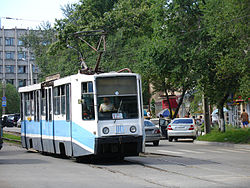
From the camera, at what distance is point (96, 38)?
44188 millimetres

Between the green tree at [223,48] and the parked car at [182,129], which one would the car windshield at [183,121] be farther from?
the green tree at [223,48]

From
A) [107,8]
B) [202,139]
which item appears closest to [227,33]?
[202,139]

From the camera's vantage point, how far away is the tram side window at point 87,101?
1664 centimetres

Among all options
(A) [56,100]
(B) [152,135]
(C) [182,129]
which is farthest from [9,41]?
(A) [56,100]

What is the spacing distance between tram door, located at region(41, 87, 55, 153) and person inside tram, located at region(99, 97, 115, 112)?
3652 mm

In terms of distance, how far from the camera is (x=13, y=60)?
120 metres

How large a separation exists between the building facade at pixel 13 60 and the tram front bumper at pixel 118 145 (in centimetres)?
10270

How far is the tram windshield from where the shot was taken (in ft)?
54.2

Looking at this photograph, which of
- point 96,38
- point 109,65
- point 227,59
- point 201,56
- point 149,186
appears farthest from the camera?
point 109,65

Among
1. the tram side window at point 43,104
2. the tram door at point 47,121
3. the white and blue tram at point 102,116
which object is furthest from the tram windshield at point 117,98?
the tram side window at point 43,104

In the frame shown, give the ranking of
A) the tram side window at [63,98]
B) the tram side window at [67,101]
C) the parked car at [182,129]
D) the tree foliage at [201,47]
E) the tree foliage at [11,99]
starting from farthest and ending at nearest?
the tree foliage at [11,99] < the parked car at [182,129] < the tree foliage at [201,47] < the tram side window at [63,98] < the tram side window at [67,101]

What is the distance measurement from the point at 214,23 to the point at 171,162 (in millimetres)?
13163

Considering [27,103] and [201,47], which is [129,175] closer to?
[27,103]

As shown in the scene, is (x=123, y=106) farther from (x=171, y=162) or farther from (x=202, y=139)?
(x=202, y=139)
